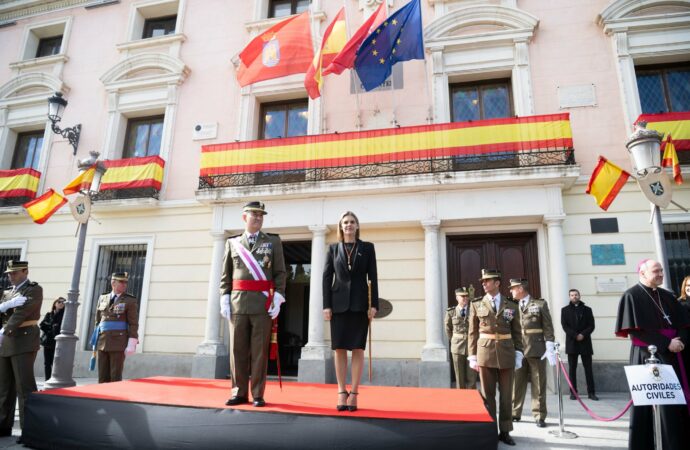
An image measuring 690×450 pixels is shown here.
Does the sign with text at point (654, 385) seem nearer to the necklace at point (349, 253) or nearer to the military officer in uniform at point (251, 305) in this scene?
the necklace at point (349, 253)

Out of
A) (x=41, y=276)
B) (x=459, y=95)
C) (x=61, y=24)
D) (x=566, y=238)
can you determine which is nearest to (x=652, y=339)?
(x=566, y=238)

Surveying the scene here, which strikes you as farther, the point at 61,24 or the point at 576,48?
the point at 61,24

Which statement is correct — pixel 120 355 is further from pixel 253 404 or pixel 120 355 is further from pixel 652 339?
pixel 652 339

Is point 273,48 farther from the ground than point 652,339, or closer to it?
farther from the ground

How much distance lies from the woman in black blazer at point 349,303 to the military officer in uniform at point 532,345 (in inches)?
112

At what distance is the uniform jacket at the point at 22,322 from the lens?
16.9 ft

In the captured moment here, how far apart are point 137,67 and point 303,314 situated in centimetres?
957

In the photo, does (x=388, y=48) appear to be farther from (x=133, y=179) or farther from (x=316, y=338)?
(x=133, y=179)

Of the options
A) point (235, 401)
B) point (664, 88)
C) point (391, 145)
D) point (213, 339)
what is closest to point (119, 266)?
point (213, 339)

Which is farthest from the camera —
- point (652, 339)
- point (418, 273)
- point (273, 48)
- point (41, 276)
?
point (41, 276)

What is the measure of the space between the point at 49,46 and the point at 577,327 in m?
19.1

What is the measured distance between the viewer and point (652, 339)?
Result: 4.21 metres

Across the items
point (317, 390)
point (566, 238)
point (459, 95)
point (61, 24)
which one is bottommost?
point (317, 390)

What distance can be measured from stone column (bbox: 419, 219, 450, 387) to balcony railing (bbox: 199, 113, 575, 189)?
5.21 ft
